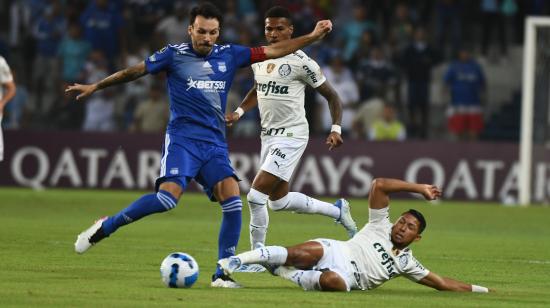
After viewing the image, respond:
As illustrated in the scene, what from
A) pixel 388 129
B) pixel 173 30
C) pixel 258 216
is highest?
pixel 173 30

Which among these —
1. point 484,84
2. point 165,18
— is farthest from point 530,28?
point 165,18

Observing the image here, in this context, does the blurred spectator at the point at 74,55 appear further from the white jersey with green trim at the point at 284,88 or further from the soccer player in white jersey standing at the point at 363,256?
the soccer player in white jersey standing at the point at 363,256

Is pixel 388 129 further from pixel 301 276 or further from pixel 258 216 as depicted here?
pixel 301 276

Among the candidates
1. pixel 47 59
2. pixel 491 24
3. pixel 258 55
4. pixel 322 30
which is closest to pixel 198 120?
pixel 258 55

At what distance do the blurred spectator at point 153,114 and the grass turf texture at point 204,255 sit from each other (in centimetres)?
197

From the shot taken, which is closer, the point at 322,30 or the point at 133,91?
the point at 322,30

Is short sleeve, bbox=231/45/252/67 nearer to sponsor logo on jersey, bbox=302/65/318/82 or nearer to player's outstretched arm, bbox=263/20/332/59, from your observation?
player's outstretched arm, bbox=263/20/332/59

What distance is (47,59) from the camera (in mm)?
26031

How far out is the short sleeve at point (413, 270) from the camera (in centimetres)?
995

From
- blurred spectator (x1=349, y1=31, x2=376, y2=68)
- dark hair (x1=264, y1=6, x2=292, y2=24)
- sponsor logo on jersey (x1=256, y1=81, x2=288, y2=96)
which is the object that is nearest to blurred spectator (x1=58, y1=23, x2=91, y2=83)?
blurred spectator (x1=349, y1=31, x2=376, y2=68)

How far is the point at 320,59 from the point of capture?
2530 centimetres

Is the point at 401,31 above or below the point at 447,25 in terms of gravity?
below

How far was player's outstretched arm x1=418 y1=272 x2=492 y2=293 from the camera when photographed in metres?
10.2

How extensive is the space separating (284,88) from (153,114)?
499 inches
